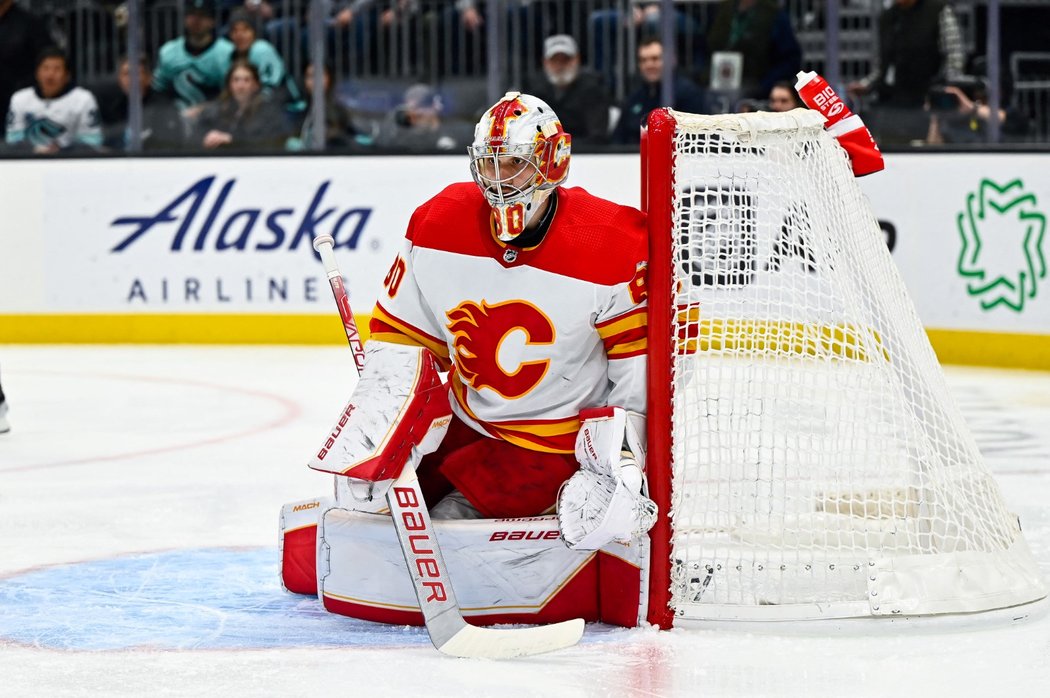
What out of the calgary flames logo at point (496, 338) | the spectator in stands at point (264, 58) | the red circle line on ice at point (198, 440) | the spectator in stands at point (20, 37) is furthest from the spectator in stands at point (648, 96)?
the calgary flames logo at point (496, 338)

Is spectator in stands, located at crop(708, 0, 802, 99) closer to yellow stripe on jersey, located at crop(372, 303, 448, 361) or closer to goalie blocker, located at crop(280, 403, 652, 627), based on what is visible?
yellow stripe on jersey, located at crop(372, 303, 448, 361)

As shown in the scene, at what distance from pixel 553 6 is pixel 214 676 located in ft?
18.7

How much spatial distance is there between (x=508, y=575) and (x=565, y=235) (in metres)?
0.59

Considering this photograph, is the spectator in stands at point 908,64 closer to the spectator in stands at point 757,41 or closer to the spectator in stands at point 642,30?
the spectator in stands at point 757,41

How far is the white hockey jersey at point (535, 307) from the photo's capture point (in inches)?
110

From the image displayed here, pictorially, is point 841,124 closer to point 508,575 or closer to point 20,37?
point 508,575

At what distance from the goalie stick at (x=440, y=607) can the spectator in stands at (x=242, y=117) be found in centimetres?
545

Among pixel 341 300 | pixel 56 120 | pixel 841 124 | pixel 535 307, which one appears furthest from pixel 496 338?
A: pixel 56 120

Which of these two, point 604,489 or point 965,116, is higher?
point 965,116

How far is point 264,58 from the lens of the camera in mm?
8047

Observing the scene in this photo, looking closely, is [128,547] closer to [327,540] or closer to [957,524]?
[327,540]

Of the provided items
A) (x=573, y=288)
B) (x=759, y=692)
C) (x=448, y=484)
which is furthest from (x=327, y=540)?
(x=759, y=692)

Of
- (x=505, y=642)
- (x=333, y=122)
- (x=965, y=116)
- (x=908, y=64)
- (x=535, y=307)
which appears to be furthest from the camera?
(x=333, y=122)

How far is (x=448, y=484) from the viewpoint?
10.0 ft
